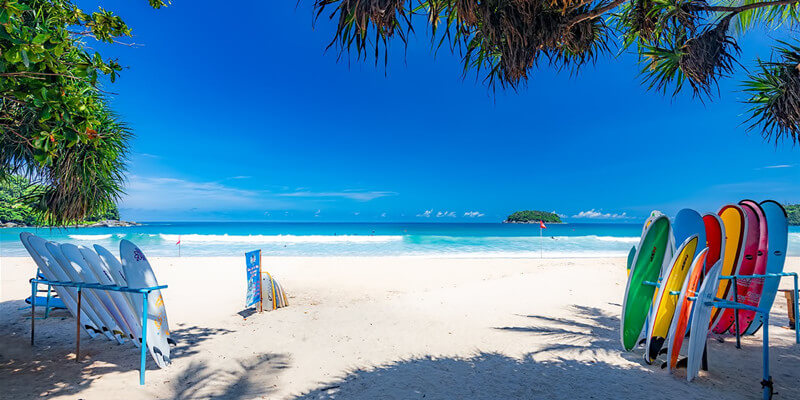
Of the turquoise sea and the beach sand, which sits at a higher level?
the beach sand

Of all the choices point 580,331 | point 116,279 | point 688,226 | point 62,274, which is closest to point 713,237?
point 688,226

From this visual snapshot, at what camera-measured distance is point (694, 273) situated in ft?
11.1

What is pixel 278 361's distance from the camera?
4.19 metres

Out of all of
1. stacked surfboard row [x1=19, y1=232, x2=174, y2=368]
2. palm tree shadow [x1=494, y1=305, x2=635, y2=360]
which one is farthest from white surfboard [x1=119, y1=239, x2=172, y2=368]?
palm tree shadow [x1=494, y1=305, x2=635, y2=360]

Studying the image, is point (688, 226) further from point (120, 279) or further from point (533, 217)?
point (533, 217)

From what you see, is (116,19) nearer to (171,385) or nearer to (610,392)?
(171,385)

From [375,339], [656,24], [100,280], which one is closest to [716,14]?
[656,24]

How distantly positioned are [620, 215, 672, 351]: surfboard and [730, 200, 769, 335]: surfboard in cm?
139

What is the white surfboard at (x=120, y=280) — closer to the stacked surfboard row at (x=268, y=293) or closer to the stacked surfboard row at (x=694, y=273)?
the stacked surfboard row at (x=268, y=293)

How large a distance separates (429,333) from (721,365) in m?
3.45

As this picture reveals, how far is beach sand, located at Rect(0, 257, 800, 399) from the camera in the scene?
133 inches

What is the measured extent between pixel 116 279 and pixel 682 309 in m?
5.88

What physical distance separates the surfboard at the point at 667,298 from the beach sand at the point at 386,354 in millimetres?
274

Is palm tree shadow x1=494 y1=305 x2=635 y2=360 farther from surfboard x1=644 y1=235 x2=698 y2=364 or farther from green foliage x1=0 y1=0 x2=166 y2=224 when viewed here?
green foliage x1=0 y1=0 x2=166 y2=224
